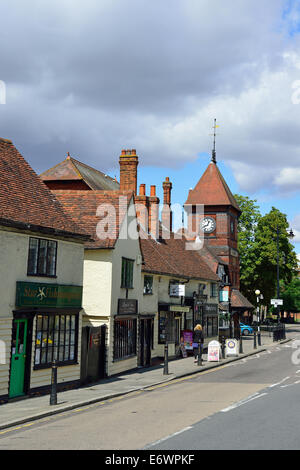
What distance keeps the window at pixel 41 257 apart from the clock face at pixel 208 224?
131ft

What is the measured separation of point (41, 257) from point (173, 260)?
58.6ft

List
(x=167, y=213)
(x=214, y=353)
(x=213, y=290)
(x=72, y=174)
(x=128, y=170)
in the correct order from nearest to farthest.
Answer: (x=214, y=353) < (x=128, y=170) < (x=72, y=174) < (x=213, y=290) < (x=167, y=213)

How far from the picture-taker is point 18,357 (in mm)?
16484

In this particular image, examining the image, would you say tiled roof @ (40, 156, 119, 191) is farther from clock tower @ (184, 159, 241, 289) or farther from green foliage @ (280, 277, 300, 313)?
green foliage @ (280, 277, 300, 313)

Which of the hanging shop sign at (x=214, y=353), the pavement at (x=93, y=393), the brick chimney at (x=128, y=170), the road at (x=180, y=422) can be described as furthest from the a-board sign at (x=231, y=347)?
the road at (x=180, y=422)

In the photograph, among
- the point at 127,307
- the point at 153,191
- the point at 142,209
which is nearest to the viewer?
the point at 127,307

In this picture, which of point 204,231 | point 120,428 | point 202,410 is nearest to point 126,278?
point 202,410

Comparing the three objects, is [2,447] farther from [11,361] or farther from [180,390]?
[180,390]

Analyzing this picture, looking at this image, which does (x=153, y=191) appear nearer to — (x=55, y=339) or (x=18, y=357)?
(x=55, y=339)

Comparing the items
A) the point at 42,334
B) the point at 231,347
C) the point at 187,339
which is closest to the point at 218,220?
the point at 187,339

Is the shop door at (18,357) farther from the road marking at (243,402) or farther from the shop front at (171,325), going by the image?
the shop front at (171,325)

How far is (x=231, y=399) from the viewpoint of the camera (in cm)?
1549

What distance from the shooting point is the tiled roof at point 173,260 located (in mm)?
29422
